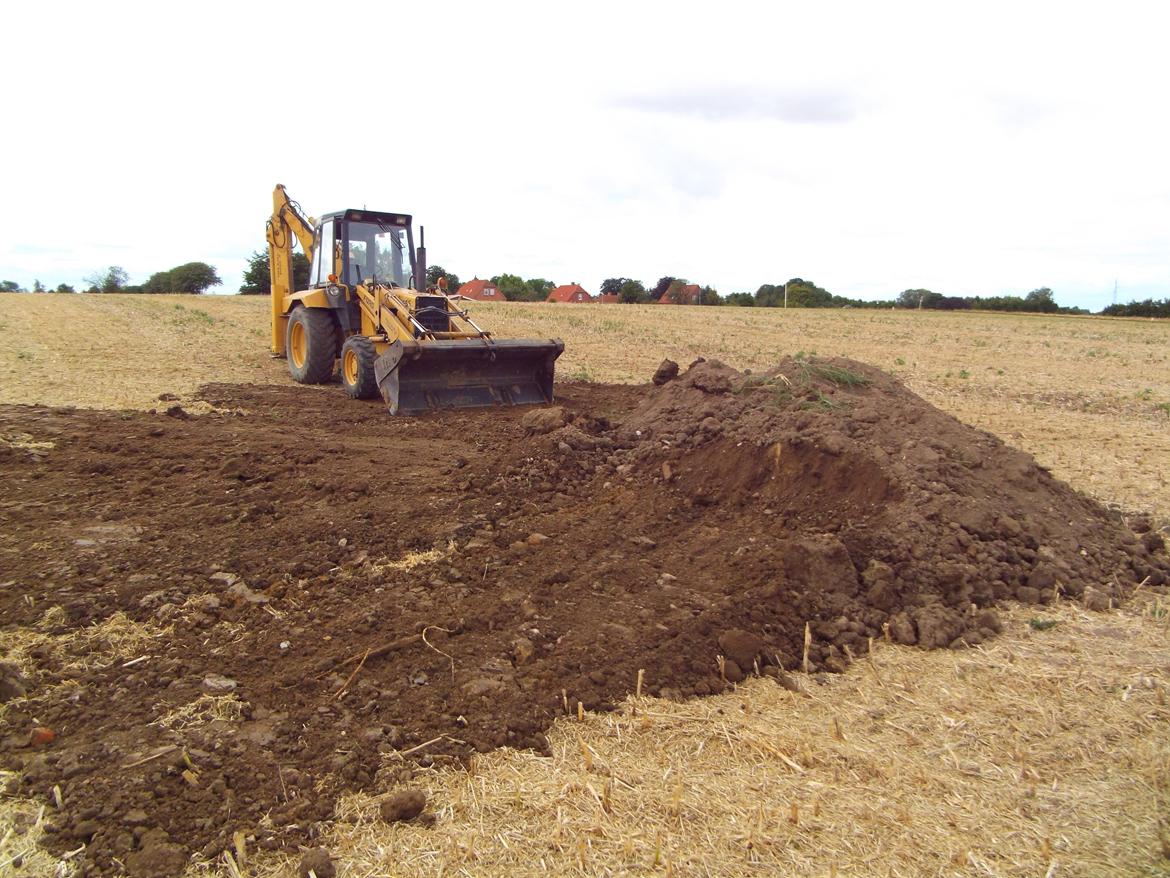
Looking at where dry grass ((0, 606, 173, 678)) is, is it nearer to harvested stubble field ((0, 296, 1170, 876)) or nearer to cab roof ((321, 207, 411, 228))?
harvested stubble field ((0, 296, 1170, 876))

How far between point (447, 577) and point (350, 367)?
6.86 metres

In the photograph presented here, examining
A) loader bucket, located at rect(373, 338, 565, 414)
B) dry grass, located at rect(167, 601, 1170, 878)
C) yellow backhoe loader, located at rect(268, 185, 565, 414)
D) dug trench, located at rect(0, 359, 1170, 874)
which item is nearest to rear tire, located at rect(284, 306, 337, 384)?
yellow backhoe loader, located at rect(268, 185, 565, 414)

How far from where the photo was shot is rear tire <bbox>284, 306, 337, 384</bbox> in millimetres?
11758

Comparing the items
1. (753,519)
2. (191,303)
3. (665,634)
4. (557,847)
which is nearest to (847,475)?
(753,519)

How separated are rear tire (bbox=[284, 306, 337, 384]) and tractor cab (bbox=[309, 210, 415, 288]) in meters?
0.51

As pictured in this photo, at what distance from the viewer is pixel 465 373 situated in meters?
9.98

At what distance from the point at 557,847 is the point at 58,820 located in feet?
5.60

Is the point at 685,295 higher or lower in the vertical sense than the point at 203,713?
higher

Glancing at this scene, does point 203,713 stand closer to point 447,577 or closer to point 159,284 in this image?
point 447,577

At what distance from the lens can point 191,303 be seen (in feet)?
97.3

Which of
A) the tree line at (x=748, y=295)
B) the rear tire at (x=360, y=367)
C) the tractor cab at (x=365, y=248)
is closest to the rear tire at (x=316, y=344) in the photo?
the tractor cab at (x=365, y=248)

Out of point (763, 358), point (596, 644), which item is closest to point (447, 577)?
point (596, 644)

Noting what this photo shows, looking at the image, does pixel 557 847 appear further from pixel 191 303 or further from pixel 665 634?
pixel 191 303

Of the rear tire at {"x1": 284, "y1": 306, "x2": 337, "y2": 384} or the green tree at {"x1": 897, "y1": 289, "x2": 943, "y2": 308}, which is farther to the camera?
the green tree at {"x1": 897, "y1": 289, "x2": 943, "y2": 308}
